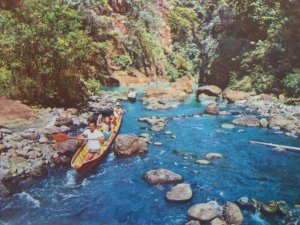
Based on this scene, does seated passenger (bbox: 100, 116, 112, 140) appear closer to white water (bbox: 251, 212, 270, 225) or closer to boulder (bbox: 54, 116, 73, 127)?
boulder (bbox: 54, 116, 73, 127)

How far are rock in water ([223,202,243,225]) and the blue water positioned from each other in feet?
0.83

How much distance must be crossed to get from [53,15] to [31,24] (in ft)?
4.01

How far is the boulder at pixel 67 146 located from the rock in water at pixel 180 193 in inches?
174

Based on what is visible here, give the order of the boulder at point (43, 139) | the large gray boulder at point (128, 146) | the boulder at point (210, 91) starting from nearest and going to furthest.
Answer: the large gray boulder at point (128, 146) → the boulder at point (43, 139) → the boulder at point (210, 91)

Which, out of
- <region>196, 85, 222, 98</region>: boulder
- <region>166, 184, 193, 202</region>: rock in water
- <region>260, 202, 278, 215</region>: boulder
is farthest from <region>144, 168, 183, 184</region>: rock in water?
<region>196, 85, 222, 98</region>: boulder

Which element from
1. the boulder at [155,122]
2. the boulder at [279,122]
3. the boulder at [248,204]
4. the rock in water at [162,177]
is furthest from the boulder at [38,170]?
the boulder at [279,122]

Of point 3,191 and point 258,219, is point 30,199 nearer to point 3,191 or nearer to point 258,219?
point 3,191

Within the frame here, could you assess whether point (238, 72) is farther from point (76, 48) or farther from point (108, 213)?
point (108, 213)

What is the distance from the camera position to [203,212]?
8.73 meters

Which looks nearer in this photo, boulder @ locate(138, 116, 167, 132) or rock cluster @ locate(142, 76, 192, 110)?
boulder @ locate(138, 116, 167, 132)

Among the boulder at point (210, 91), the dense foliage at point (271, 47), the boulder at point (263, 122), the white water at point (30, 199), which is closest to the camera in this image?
the white water at point (30, 199)

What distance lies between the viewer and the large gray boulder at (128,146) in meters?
13.3

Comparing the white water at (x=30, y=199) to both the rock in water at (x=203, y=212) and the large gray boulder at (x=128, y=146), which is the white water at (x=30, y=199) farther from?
the large gray boulder at (x=128, y=146)

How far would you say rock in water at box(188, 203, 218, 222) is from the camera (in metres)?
8.59
